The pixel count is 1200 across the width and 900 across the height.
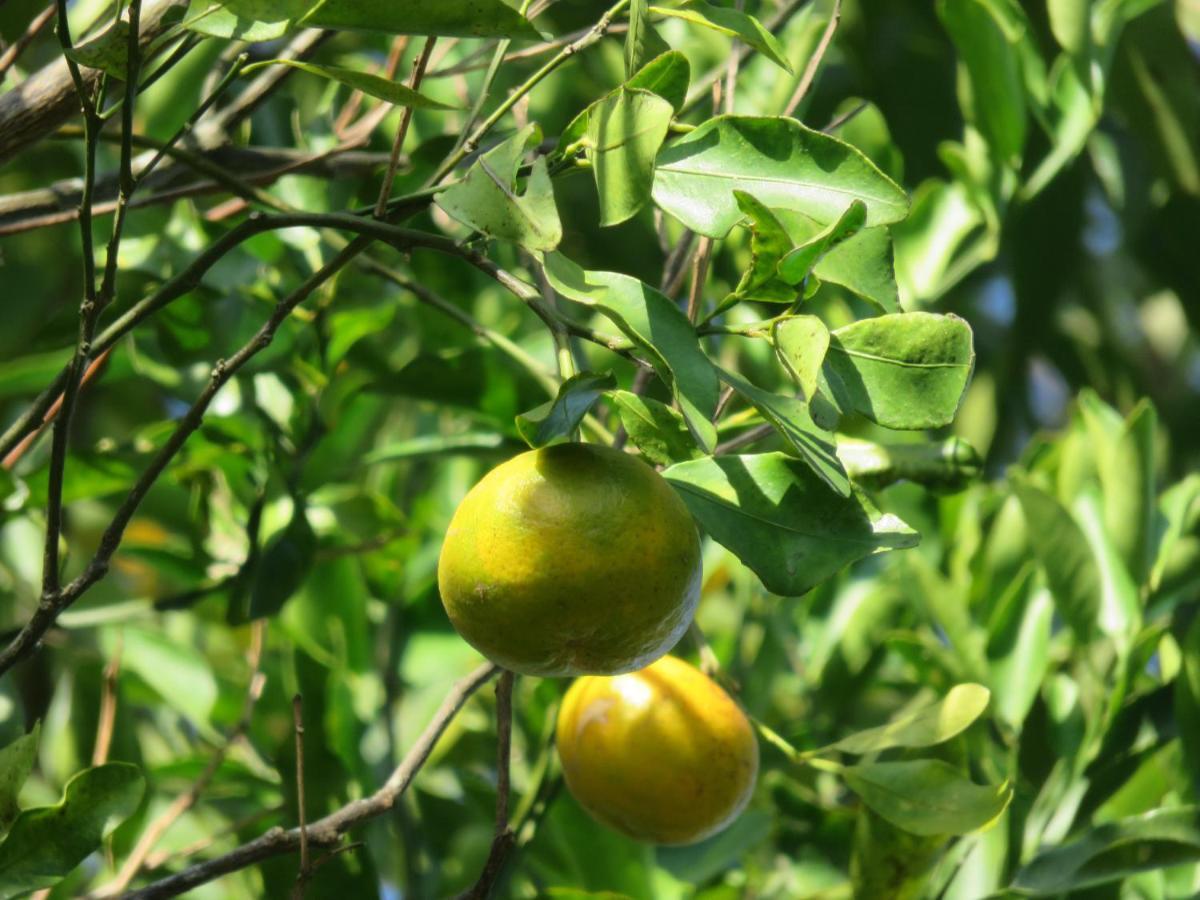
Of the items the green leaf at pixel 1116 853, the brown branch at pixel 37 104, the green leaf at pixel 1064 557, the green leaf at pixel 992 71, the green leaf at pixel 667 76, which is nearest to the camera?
the green leaf at pixel 667 76

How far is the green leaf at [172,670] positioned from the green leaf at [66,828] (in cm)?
66

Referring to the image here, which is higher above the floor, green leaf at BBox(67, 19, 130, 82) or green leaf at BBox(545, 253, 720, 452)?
green leaf at BBox(67, 19, 130, 82)

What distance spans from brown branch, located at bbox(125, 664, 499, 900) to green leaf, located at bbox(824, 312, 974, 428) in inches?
15.3

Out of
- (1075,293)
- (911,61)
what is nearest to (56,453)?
(911,61)

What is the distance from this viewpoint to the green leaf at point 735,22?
2.81ft

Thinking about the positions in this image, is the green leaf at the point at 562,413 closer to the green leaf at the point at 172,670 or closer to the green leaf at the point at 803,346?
the green leaf at the point at 803,346

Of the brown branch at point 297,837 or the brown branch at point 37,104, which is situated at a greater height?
the brown branch at point 37,104

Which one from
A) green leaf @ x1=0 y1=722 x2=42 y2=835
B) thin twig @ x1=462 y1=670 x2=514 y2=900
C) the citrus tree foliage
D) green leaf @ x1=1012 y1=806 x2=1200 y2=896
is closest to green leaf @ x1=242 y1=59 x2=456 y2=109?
the citrus tree foliage

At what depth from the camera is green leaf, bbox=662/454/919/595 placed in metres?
0.85

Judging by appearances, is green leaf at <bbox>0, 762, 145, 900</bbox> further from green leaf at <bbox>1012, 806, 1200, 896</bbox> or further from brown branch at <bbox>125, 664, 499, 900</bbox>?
green leaf at <bbox>1012, 806, 1200, 896</bbox>

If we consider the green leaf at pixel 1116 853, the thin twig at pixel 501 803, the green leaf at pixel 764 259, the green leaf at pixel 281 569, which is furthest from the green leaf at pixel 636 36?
the green leaf at pixel 1116 853

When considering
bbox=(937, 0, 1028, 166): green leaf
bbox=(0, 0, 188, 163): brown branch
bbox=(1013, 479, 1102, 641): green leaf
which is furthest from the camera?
bbox=(937, 0, 1028, 166): green leaf

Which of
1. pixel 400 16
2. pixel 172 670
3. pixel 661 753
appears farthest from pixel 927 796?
pixel 172 670

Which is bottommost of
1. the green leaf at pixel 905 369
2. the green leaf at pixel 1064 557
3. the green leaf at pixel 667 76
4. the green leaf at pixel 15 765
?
the green leaf at pixel 1064 557
